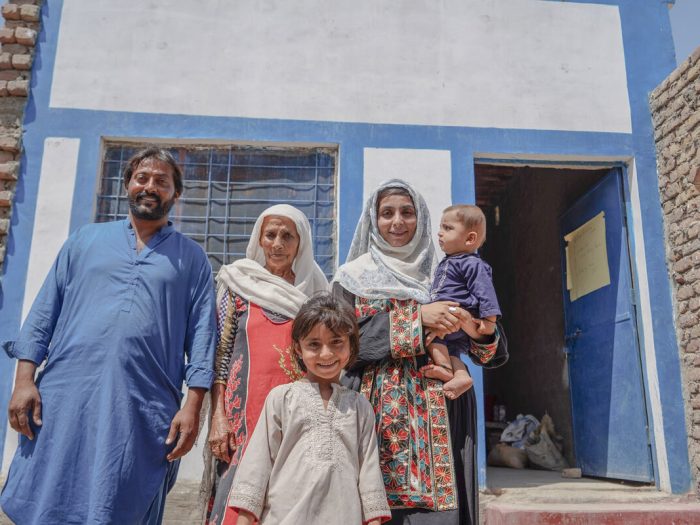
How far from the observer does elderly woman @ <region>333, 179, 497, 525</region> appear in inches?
74.0

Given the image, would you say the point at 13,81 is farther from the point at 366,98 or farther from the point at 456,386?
the point at 456,386

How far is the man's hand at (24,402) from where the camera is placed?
187cm

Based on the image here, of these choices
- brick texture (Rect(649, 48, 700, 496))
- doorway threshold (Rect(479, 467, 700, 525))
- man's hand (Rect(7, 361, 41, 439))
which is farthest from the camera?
brick texture (Rect(649, 48, 700, 496))

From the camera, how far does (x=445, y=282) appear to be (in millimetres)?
2154

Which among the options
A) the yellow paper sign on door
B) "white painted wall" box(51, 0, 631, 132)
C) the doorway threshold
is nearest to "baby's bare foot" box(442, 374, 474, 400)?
the doorway threshold

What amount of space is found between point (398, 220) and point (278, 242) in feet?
1.45

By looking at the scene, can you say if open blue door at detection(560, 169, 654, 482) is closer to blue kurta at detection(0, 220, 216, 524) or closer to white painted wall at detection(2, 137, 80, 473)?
blue kurta at detection(0, 220, 216, 524)

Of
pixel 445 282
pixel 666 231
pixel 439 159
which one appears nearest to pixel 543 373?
pixel 666 231

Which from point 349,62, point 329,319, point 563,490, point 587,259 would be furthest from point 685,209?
point 329,319

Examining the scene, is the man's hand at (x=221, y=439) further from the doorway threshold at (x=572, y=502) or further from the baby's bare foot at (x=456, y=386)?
the doorway threshold at (x=572, y=502)

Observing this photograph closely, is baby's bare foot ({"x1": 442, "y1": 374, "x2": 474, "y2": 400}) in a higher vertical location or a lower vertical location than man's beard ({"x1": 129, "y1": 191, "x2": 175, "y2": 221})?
lower

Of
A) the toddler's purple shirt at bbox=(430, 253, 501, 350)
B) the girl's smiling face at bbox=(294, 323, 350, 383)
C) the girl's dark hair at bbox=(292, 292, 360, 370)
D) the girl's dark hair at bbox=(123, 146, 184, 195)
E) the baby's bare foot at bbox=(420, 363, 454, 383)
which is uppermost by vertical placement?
the girl's dark hair at bbox=(123, 146, 184, 195)

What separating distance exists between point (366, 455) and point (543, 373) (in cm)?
507

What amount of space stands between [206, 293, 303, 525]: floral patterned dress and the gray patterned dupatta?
11.2 inches
